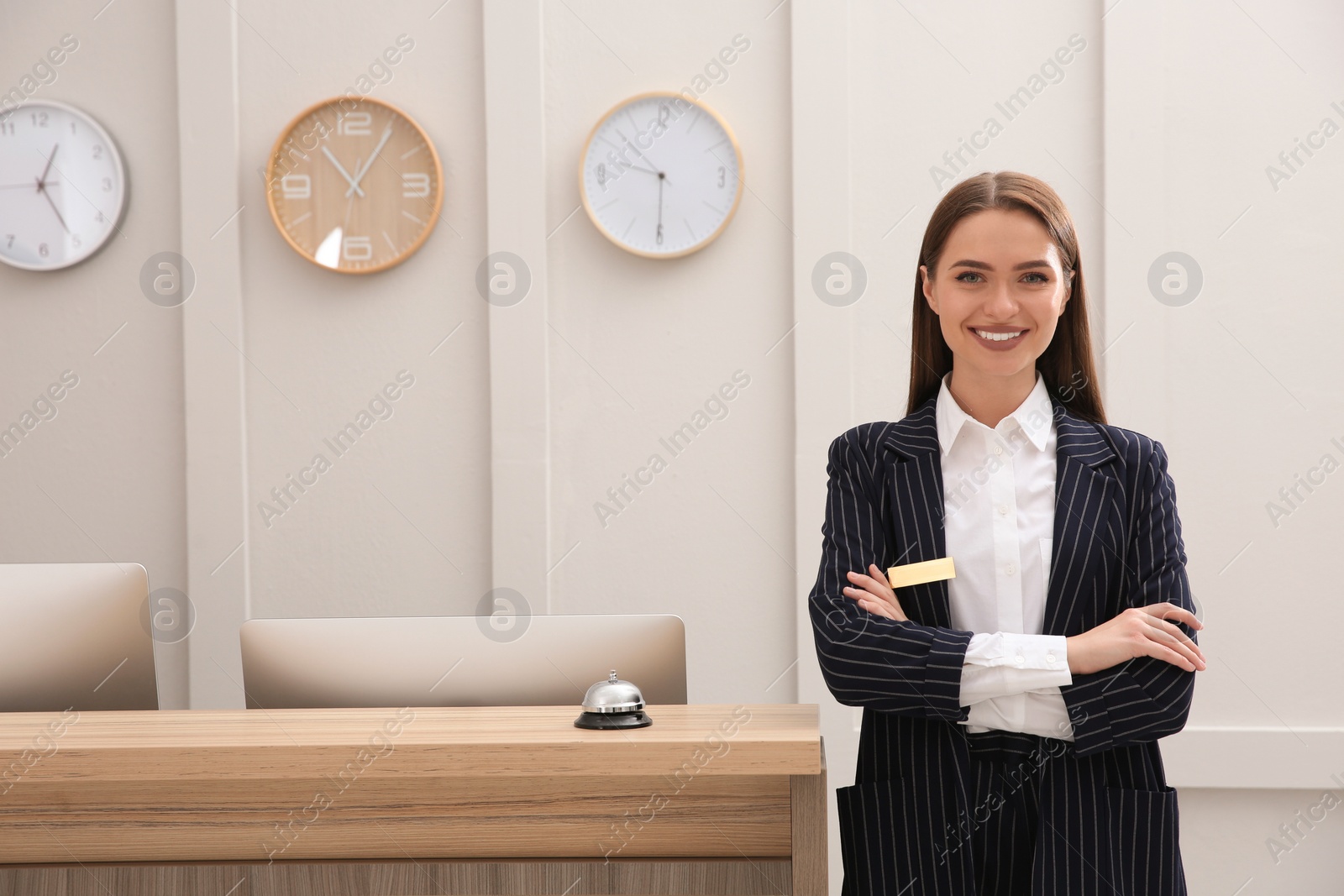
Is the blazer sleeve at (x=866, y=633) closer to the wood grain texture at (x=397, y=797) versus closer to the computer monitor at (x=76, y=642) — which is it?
the wood grain texture at (x=397, y=797)

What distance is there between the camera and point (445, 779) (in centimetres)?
144

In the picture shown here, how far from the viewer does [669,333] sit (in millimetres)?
2979

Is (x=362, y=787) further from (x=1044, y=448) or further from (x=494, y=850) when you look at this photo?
(x=1044, y=448)

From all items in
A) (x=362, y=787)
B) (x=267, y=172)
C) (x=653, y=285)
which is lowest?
(x=362, y=787)

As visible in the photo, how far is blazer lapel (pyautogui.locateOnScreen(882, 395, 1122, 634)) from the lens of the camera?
1455 millimetres

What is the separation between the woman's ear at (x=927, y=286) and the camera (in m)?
1.58

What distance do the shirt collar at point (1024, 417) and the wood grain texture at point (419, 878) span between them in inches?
25.4

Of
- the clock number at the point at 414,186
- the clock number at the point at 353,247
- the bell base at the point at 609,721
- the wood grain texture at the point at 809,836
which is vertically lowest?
the wood grain texture at the point at 809,836

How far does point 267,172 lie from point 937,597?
2.35m

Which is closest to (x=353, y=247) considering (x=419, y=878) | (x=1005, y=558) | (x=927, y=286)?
(x=927, y=286)

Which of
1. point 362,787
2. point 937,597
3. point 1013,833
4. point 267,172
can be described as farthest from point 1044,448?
point 267,172

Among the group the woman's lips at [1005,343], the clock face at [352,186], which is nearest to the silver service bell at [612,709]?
the woman's lips at [1005,343]

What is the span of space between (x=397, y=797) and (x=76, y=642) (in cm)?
65

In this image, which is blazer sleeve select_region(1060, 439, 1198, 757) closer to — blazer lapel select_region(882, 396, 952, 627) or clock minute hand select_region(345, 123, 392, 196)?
blazer lapel select_region(882, 396, 952, 627)
